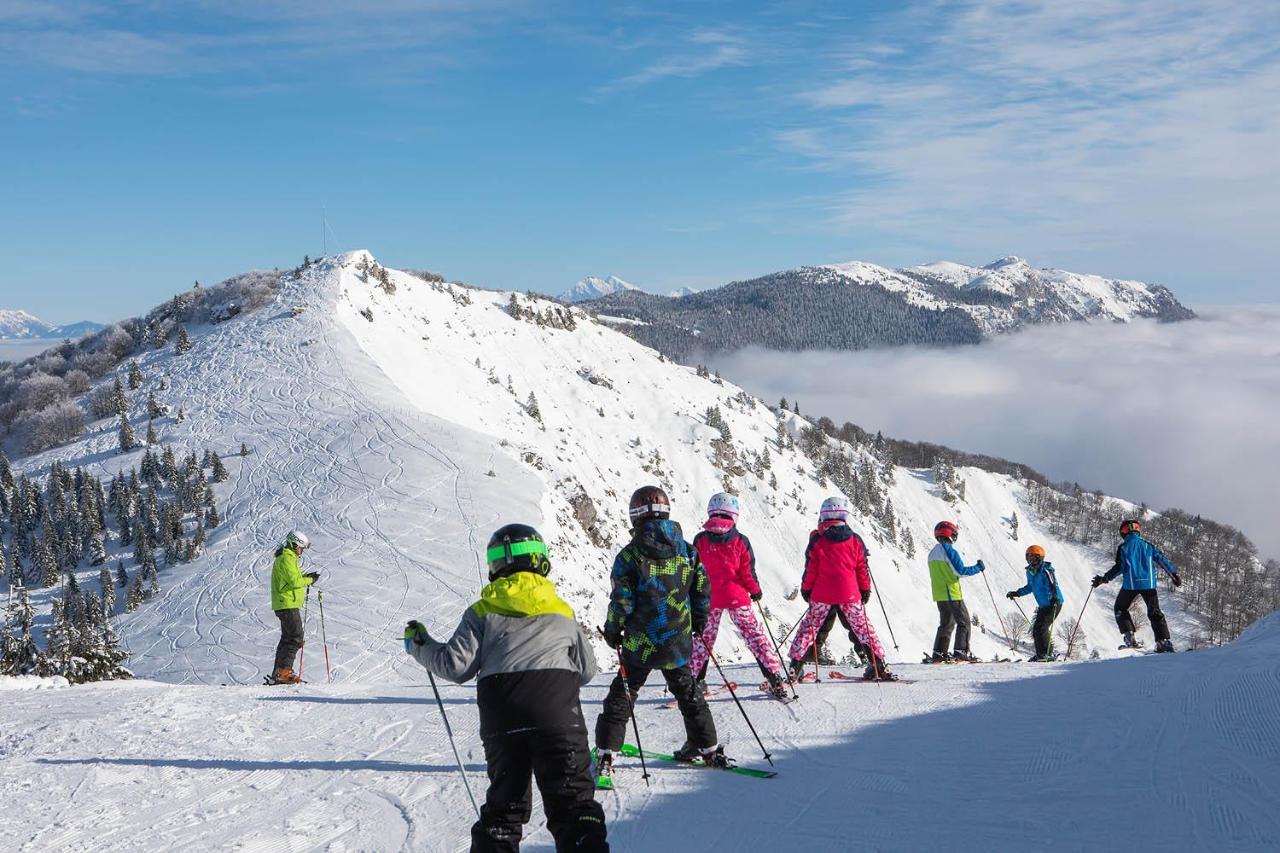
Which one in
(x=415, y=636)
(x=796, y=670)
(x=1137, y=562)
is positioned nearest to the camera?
(x=415, y=636)

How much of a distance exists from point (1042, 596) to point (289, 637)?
11.5m

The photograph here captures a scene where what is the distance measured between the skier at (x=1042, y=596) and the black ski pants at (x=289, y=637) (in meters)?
10.8

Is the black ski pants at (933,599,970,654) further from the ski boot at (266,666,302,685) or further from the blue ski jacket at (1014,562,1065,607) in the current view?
the ski boot at (266,666,302,685)

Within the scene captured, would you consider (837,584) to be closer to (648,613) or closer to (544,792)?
(648,613)

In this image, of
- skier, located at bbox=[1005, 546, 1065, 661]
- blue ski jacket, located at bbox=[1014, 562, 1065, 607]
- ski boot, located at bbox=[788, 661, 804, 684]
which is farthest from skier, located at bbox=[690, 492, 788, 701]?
blue ski jacket, located at bbox=[1014, 562, 1065, 607]

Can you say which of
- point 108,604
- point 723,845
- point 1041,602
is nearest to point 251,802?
point 723,845

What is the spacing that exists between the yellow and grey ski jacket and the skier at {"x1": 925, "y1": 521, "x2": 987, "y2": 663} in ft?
26.9

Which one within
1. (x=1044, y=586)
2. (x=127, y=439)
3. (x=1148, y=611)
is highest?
(x=127, y=439)

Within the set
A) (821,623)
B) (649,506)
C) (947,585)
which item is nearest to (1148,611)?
(947,585)

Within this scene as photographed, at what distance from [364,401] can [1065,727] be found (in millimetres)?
34977

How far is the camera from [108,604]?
82.4 feet

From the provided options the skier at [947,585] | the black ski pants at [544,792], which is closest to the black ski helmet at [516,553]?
the black ski pants at [544,792]

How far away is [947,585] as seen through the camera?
1243 centimetres

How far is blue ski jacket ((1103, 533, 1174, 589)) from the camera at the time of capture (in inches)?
542
